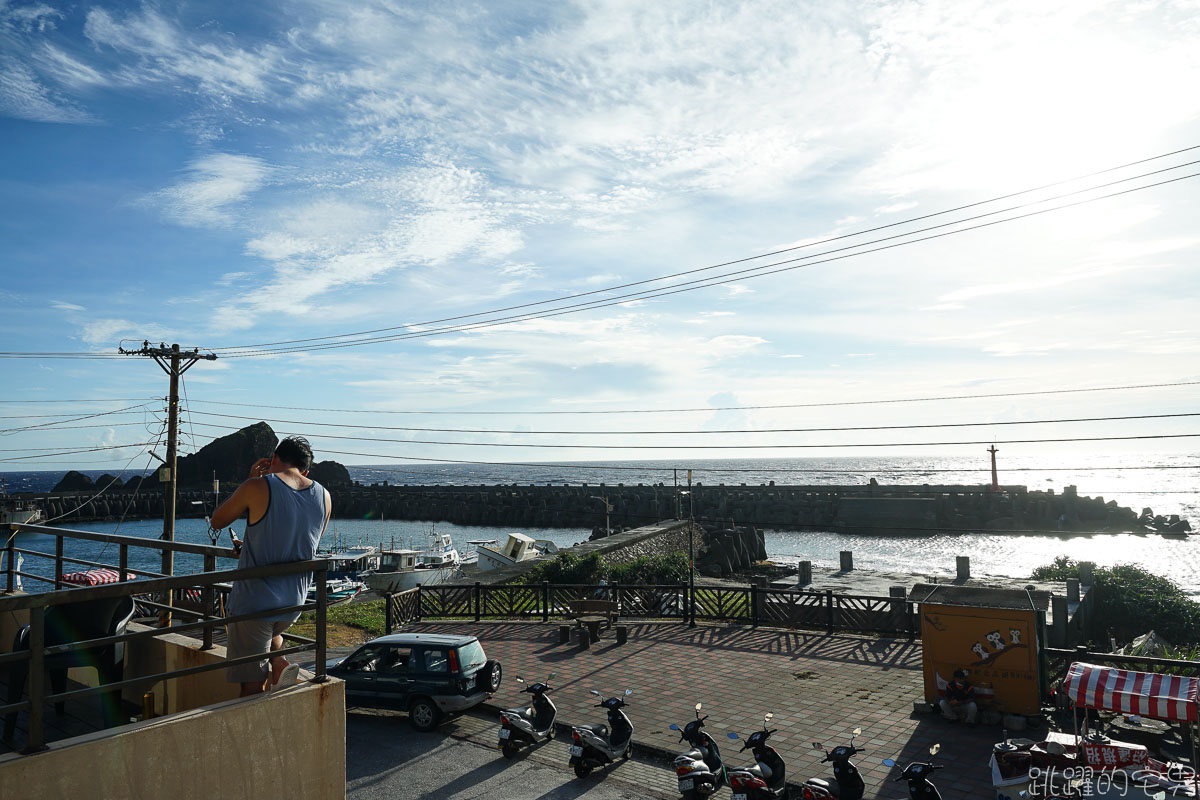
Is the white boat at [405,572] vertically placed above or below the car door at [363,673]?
below

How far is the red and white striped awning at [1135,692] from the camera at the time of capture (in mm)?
7953

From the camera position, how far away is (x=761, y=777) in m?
8.83

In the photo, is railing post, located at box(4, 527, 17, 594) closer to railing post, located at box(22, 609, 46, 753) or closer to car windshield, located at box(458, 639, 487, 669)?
railing post, located at box(22, 609, 46, 753)

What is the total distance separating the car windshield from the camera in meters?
12.3

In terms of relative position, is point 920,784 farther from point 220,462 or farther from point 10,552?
point 220,462

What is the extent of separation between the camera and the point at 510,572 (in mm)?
25953

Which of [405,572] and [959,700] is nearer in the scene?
[959,700]

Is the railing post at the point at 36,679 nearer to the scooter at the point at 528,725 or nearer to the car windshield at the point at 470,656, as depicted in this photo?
the scooter at the point at 528,725

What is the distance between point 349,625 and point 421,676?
1109 cm

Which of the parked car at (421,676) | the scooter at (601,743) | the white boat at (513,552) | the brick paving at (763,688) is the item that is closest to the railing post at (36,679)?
the scooter at (601,743)

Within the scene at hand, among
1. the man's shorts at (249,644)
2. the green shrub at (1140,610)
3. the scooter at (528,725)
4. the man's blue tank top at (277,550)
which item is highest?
the man's blue tank top at (277,550)

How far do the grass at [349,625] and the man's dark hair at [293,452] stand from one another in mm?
15621

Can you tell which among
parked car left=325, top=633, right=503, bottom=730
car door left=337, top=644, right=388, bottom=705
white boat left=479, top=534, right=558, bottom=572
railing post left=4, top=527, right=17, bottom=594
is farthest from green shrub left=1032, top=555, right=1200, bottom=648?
railing post left=4, top=527, right=17, bottom=594

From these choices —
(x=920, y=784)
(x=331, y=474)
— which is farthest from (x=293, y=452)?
(x=331, y=474)
